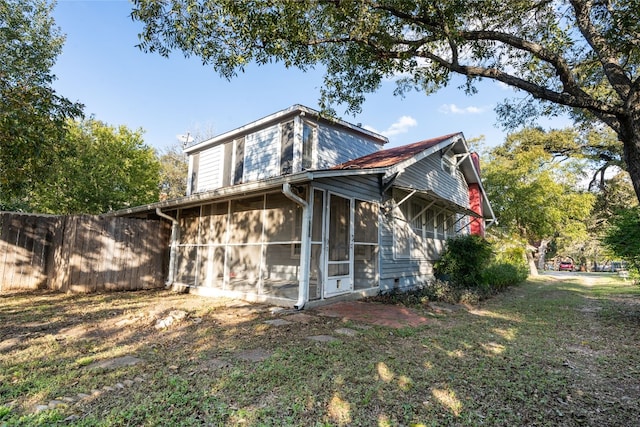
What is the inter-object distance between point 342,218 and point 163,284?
20.1 ft

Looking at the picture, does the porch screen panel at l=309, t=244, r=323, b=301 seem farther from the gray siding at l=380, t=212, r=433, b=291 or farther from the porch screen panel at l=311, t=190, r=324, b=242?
the gray siding at l=380, t=212, r=433, b=291

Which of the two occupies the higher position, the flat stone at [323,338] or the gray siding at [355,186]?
the gray siding at [355,186]

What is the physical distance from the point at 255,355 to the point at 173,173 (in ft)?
86.5

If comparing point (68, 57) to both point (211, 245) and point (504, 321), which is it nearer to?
point (211, 245)

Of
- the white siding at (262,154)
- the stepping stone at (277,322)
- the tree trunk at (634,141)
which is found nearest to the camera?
the tree trunk at (634,141)

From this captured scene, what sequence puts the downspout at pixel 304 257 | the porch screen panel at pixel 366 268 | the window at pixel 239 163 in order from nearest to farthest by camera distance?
the downspout at pixel 304 257, the porch screen panel at pixel 366 268, the window at pixel 239 163

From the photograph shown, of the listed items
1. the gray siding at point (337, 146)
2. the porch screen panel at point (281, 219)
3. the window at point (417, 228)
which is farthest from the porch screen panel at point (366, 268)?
the gray siding at point (337, 146)

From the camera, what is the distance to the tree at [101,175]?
1522 cm

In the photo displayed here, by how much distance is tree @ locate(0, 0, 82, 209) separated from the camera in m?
6.63

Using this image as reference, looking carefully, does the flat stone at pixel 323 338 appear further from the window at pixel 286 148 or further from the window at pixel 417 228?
the window at pixel 286 148

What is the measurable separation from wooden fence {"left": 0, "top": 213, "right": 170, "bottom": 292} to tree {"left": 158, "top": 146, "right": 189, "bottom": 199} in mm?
18100

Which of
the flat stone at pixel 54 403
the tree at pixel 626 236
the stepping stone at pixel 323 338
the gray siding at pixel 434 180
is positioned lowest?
the flat stone at pixel 54 403

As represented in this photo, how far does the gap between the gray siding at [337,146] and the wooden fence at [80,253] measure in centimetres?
560

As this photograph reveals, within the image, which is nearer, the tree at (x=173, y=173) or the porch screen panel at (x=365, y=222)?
the porch screen panel at (x=365, y=222)
